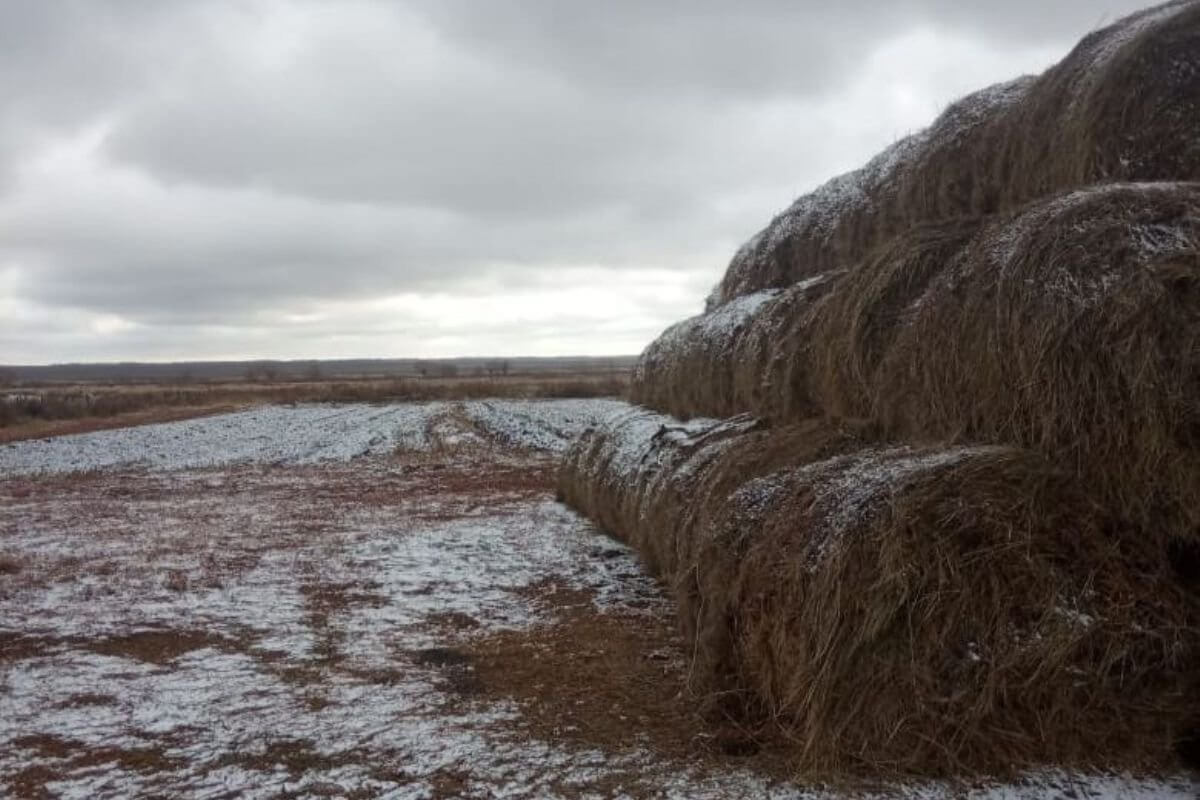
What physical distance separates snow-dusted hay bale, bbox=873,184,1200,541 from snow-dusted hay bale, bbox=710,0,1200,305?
34.0 inches

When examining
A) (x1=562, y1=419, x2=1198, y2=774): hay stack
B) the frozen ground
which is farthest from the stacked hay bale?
the frozen ground

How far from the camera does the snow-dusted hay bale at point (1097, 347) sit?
3.43m

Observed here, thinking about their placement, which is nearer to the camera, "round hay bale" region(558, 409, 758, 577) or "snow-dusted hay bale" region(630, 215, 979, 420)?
"snow-dusted hay bale" region(630, 215, 979, 420)

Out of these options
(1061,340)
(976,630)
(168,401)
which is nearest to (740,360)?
(1061,340)

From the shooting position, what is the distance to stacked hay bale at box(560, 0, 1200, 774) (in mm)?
→ 3412

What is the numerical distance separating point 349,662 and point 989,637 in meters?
3.66

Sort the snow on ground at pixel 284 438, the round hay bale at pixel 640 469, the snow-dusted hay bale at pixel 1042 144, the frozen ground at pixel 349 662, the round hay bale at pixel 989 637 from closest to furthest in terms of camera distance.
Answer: the round hay bale at pixel 989 637 → the frozen ground at pixel 349 662 → the snow-dusted hay bale at pixel 1042 144 → the round hay bale at pixel 640 469 → the snow on ground at pixel 284 438

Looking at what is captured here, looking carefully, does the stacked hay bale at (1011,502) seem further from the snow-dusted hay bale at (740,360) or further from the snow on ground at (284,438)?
the snow on ground at (284,438)

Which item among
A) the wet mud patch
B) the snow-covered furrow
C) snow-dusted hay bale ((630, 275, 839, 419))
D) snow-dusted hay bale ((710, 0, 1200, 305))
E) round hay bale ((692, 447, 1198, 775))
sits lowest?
the wet mud patch

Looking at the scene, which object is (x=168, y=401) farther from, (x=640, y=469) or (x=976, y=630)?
(x=976, y=630)

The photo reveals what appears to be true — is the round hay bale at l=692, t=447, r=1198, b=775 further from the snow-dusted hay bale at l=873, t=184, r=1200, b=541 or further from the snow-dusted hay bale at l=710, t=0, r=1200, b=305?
the snow-dusted hay bale at l=710, t=0, r=1200, b=305

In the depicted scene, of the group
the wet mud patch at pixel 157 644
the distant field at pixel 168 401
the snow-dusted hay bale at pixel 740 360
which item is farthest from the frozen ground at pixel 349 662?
the distant field at pixel 168 401

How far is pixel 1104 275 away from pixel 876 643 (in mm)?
Result: 1791

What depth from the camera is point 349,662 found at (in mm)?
5352
